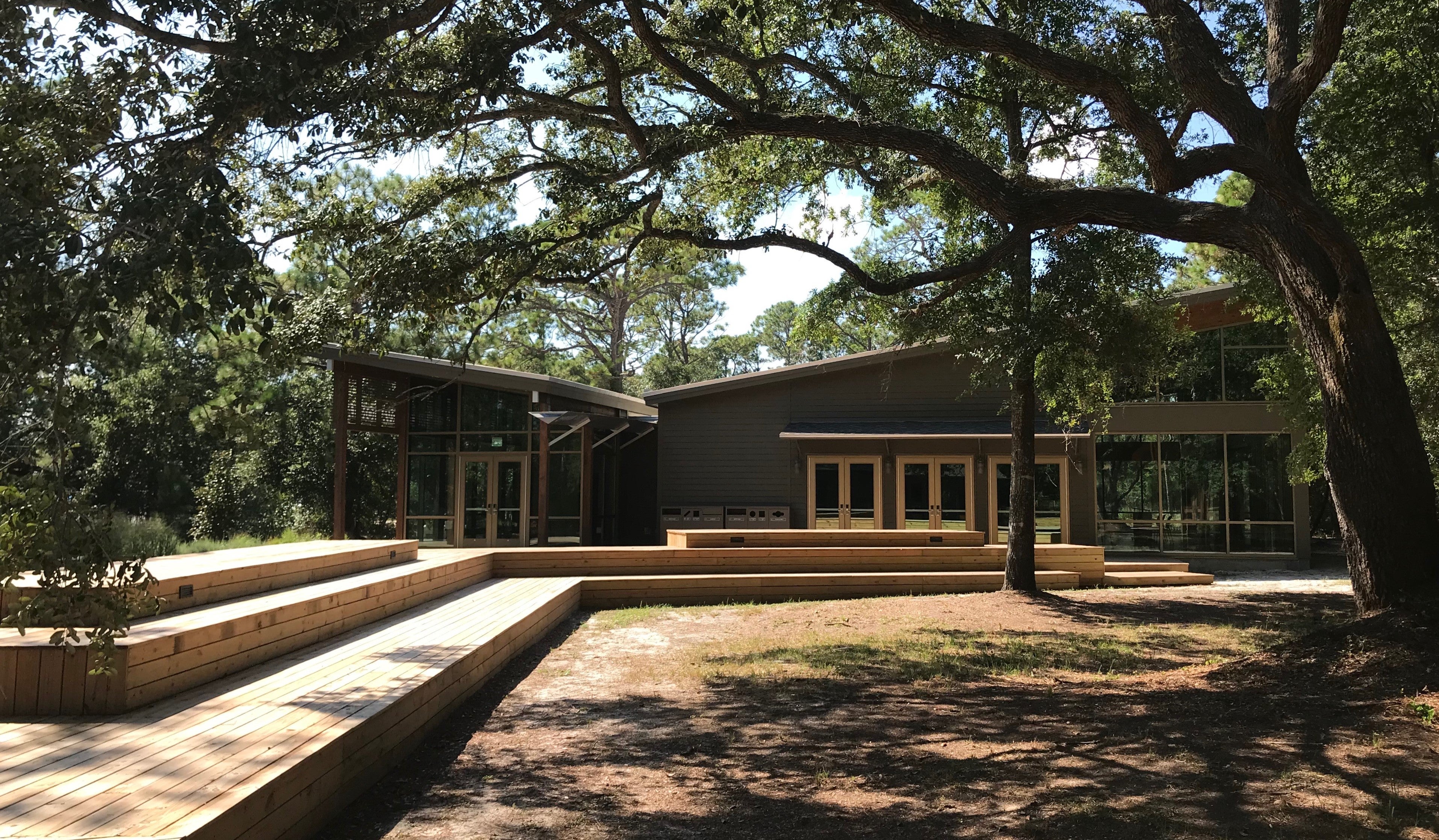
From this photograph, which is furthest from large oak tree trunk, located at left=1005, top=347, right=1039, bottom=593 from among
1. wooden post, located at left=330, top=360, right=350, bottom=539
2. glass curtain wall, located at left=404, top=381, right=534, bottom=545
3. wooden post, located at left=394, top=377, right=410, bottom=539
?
wooden post, located at left=394, top=377, right=410, bottom=539

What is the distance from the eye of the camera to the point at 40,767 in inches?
158

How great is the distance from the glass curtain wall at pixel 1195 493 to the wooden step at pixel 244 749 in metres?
15.5

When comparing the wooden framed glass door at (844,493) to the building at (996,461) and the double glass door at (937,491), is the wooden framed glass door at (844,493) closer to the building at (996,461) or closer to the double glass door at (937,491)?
the building at (996,461)

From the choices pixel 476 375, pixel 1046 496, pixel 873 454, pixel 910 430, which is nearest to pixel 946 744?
pixel 910 430

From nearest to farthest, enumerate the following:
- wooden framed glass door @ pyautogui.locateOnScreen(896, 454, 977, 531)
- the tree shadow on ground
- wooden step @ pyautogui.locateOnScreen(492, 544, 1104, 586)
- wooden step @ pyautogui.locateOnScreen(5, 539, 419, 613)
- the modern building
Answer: the tree shadow on ground
wooden step @ pyautogui.locateOnScreen(5, 539, 419, 613)
wooden step @ pyautogui.locateOnScreen(492, 544, 1104, 586)
the modern building
wooden framed glass door @ pyautogui.locateOnScreen(896, 454, 977, 531)

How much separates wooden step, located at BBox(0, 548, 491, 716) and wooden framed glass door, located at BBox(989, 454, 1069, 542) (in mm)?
13235

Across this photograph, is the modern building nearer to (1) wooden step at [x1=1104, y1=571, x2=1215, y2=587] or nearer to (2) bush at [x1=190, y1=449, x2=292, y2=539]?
(1) wooden step at [x1=1104, y1=571, x2=1215, y2=587]

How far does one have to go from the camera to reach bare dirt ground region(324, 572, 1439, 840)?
436 centimetres

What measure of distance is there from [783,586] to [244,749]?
33.8 ft

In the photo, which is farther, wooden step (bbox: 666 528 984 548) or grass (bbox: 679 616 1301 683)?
→ wooden step (bbox: 666 528 984 548)

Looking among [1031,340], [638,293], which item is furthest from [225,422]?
[638,293]

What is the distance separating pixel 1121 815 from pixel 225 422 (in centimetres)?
423

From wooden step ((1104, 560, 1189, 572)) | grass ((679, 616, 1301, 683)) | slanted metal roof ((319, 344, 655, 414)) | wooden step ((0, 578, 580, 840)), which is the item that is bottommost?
grass ((679, 616, 1301, 683))

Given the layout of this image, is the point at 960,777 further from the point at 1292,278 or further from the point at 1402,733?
the point at 1292,278
